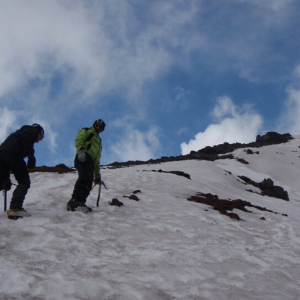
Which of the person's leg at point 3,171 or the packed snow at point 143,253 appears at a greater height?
the person's leg at point 3,171

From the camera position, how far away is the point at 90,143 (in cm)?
938

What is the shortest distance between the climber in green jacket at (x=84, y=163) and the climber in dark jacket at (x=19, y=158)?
1486 millimetres

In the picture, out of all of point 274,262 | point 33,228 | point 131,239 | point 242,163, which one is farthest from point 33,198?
point 242,163

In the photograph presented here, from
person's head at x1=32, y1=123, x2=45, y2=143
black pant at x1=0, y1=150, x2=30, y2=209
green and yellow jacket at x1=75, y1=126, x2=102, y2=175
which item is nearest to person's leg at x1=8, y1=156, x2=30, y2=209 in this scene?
black pant at x1=0, y1=150, x2=30, y2=209

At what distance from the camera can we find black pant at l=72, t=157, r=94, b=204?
9.15m

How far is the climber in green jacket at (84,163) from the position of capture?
9.00 meters

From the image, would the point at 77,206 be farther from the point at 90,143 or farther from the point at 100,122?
the point at 100,122

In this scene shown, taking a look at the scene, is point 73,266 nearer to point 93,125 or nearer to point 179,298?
point 179,298

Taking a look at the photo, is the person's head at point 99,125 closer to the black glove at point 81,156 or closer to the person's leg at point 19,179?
the black glove at point 81,156

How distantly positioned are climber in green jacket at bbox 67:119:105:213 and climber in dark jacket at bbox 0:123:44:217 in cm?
149

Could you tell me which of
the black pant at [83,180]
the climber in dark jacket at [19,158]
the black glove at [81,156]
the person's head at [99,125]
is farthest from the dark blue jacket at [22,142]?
the person's head at [99,125]

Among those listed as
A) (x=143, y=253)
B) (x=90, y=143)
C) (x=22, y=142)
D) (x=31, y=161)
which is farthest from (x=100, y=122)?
(x=143, y=253)

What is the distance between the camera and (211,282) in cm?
488

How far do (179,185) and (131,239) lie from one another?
1106cm
